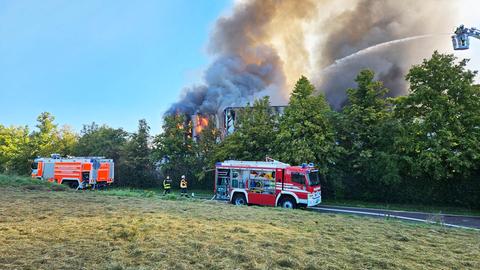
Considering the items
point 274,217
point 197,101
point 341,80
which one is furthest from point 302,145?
point 197,101

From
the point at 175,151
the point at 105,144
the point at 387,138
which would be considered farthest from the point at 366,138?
the point at 105,144

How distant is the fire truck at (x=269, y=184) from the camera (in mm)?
17047

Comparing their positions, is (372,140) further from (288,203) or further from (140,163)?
(140,163)

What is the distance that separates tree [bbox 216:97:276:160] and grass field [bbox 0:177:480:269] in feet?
47.9

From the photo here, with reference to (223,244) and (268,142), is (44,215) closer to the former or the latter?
(223,244)

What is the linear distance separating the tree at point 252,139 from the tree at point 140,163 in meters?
10.1

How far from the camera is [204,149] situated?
30.7m

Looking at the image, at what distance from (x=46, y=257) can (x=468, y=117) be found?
19.9m

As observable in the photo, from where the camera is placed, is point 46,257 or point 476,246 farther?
point 476,246

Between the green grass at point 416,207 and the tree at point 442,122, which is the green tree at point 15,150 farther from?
the tree at point 442,122

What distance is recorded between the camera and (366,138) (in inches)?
868

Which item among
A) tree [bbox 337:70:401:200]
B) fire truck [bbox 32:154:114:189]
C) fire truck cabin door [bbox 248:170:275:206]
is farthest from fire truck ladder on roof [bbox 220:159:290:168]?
fire truck [bbox 32:154:114:189]

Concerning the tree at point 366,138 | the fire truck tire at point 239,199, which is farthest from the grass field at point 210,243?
the tree at point 366,138

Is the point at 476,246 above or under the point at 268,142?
under
